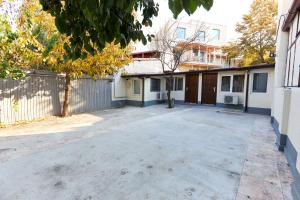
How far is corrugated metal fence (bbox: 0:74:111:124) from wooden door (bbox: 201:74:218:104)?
5.91 metres

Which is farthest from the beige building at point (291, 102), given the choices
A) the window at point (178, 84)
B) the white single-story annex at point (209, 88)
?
the window at point (178, 84)

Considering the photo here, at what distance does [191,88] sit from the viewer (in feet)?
39.8

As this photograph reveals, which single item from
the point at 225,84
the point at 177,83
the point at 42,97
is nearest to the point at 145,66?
the point at 177,83

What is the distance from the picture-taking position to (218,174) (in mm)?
3053

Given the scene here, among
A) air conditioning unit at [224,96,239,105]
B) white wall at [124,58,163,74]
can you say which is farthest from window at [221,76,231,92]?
white wall at [124,58,163,74]

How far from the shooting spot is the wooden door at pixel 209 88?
11055 mm

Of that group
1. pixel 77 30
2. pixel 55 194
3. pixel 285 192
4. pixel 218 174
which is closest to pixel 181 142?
pixel 218 174

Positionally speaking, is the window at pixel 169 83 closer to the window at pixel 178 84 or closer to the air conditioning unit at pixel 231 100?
the window at pixel 178 84

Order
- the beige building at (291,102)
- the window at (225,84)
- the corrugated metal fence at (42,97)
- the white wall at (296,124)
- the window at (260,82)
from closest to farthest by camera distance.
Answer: the white wall at (296,124) < the beige building at (291,102) < the corrugated metal fence at (42,97) < the window at (260,82) < the window at (225,84)

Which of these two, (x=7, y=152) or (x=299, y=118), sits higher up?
(x=299, y=118)

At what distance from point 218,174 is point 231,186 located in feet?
1.17

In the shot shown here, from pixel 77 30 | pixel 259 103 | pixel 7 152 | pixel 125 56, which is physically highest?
pixel 125 56

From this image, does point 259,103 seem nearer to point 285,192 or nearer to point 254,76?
point 254,76

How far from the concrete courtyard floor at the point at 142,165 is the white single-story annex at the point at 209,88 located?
3.97 meters
